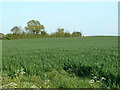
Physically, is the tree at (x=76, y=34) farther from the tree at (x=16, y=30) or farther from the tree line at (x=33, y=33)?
the tree at (x=16, y=30)

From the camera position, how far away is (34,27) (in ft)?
279

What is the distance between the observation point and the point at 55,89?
4.33m

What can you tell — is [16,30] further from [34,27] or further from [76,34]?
[76,34]

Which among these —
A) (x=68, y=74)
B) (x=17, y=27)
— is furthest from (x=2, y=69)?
(x=17, y=27)

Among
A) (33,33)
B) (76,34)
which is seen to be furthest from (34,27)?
(76,34)

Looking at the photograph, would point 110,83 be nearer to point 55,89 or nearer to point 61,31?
point 55,89

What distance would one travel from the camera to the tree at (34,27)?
274 feet

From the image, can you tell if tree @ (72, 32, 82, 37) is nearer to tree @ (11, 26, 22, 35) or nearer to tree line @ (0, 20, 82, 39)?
tree line @ (0, 20, 82, 39)

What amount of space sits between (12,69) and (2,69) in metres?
0.65

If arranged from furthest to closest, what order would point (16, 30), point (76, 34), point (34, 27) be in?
point (34, 27), point (16, 30), point (76, 34)

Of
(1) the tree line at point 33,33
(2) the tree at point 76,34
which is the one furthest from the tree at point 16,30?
(2) the tree at point 76,34

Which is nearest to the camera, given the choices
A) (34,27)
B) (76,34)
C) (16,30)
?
(76,34)

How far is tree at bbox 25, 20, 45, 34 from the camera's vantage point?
83.6m

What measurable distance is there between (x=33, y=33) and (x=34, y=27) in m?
3.58
